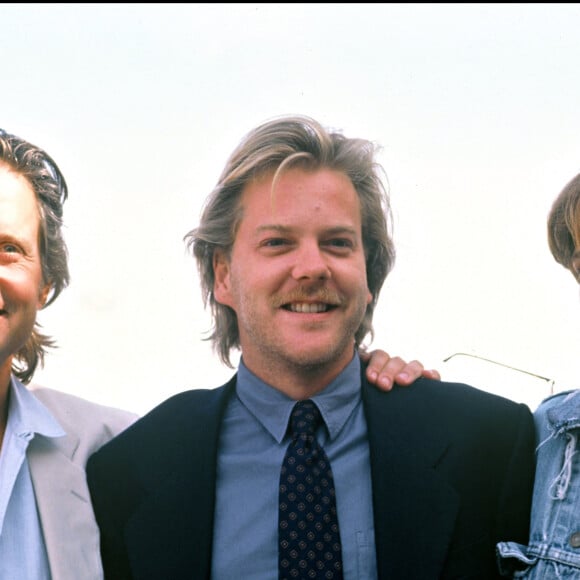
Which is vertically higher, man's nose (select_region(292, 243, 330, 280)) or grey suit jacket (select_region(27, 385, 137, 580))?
man's nose (select_region(292, 243, 330, 280))

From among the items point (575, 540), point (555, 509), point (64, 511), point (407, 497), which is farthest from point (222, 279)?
point (575, 540)

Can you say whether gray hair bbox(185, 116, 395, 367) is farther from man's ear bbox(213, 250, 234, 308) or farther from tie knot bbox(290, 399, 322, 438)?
tie knot bbox(290, 399, 322, 438)

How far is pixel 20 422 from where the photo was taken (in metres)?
3.68

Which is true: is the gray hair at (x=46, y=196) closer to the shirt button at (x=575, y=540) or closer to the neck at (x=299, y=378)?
the neck at (x=299, y=378)

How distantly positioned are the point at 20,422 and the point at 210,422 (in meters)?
0.75

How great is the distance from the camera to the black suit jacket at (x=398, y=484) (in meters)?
3.27

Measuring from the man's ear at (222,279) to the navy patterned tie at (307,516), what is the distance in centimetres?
87

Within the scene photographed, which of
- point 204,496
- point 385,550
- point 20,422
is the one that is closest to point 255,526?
point 204,496

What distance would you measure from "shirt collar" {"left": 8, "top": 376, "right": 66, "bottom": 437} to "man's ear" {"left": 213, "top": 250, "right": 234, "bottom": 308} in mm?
929

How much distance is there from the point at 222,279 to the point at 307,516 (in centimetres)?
130

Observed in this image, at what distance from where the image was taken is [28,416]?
371 cm

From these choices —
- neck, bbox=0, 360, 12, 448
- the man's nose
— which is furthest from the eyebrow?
neck, bbox=0, 360, 12, 448

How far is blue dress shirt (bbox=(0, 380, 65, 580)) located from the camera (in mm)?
3301

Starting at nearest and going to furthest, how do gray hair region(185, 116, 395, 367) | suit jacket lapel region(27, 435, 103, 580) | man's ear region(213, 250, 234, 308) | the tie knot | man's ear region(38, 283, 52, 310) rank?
suit jacket lapel region(27, 435, 103, 580), the tie knot, man's ear region(38, 283, 52, 310), gray hair region(185, 116, 395, 367), man's ear region(213, 250, 234, 308)
